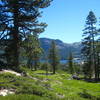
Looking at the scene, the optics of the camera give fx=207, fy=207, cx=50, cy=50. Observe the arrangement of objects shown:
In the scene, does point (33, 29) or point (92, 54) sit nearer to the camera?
point (33, 29)

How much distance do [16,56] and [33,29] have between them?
3839 mm

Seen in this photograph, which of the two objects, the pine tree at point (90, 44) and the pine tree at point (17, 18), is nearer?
the pine tree at point (17, 18)

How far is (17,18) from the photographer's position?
23719 millimetres

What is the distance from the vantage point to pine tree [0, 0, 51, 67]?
918 inches

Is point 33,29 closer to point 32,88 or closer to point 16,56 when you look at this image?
point 16,56

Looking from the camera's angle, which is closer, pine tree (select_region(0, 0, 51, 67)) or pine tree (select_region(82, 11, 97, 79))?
pine tree (select_region(0, 0, 51, 67))

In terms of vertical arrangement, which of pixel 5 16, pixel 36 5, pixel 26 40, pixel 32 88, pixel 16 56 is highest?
pixel 36 5

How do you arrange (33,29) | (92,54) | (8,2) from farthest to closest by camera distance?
(92,54) < (33,29) < (8,2)

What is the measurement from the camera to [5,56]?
81.5 feet

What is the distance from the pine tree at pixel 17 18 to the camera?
76.5 feet

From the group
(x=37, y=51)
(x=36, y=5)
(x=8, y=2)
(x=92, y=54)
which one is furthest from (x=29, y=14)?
(x=92, y=54)

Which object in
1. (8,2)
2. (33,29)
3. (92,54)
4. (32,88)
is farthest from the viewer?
(92,54)

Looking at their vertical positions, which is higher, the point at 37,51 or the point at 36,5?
the point at 36,5

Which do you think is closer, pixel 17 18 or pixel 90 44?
pixel 17 18
